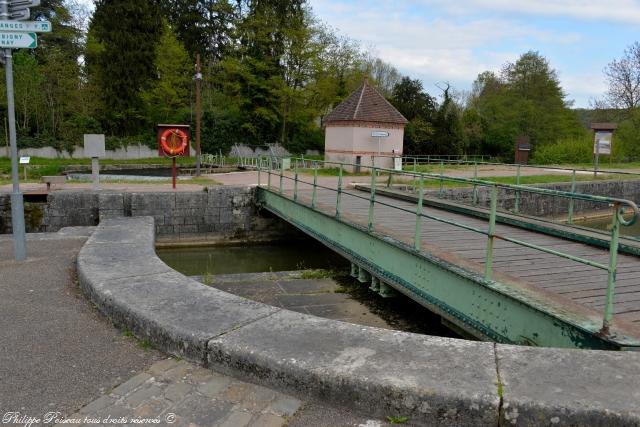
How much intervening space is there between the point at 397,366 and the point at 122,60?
4438cm

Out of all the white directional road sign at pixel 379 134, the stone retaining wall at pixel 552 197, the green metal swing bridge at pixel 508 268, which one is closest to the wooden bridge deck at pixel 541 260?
the green metal swing bridge at pixel 508 268

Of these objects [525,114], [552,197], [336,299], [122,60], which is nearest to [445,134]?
[525,114]

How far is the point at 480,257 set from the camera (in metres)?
5.90

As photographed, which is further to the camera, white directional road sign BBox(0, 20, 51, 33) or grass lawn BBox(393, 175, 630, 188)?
grass lawn BBox(393, 175, 630, 188)

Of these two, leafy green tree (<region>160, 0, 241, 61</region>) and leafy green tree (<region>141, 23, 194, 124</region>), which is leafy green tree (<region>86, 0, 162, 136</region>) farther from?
leafy green tree (<region>160, 0, 241, 61</region>)

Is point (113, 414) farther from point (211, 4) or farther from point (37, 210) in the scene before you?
point (211, 4)

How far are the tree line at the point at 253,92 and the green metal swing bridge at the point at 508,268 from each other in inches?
1190

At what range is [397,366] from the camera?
2.60 metres

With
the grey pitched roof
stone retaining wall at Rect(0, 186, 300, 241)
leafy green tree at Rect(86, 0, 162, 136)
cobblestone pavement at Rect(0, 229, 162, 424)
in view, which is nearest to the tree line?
leafy green tree at Rect(86, 0, 162, 136)

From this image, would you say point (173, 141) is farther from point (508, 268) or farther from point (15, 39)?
point (508, 268)

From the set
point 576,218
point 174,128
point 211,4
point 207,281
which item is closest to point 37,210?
point 174,128

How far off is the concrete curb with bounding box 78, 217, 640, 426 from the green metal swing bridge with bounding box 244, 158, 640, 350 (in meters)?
1.06

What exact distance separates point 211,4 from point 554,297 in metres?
52.8

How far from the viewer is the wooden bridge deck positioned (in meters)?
4.45
